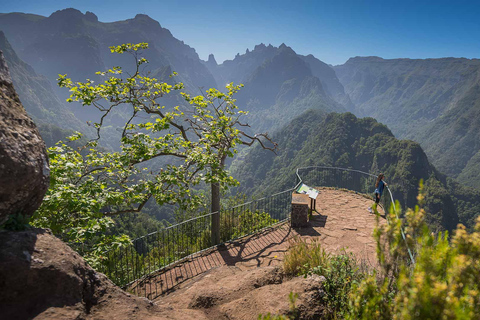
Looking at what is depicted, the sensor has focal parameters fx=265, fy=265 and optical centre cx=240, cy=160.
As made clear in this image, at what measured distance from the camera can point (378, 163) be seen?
8731 centimetres

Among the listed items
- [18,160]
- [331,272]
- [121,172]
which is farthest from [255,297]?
[121,172]

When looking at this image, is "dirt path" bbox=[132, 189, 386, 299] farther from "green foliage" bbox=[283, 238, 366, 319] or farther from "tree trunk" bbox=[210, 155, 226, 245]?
"green foliage" bbox=[283, 238, 366, 319]

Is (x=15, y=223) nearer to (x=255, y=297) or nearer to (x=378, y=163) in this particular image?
(x=255, y=297)

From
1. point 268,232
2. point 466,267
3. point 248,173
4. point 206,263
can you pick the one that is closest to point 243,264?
point 206,263

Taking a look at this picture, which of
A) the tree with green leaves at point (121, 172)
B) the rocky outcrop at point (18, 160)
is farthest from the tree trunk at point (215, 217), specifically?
the rocky outcrop at point (18, 160)

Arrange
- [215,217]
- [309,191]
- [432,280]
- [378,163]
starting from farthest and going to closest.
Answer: [378,163] < [309,191] < [215,217] < [432,280]

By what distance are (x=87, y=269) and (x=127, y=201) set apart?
382 cm

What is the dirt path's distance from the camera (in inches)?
257

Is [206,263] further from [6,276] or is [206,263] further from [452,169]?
[452,169]

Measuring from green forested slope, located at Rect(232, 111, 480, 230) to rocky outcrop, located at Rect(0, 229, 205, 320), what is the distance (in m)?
66.4

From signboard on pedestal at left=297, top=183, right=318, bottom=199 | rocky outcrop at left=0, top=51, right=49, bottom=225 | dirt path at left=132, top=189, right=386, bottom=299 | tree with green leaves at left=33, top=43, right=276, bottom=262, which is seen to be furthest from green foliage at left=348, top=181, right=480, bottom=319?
signboard on pedestal at left=297, top=183, right=318, bottom=199

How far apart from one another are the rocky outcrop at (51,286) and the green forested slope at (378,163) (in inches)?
2612

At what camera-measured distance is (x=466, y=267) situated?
1.51 metres

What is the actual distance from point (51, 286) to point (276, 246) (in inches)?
246
